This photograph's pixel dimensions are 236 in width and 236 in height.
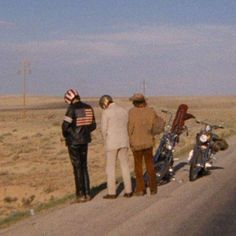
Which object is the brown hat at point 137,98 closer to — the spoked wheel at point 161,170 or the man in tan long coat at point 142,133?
the man in tan long coat at point 142,133

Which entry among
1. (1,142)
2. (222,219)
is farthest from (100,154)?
(222,219)

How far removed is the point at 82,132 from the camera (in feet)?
44.3

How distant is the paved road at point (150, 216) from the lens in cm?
1062

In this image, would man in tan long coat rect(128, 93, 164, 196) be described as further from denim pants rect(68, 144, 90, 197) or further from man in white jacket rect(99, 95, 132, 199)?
denim pants rect(68, 144, 90, 197)

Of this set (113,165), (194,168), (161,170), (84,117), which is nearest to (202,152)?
(194,168)

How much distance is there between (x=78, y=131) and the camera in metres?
13.5

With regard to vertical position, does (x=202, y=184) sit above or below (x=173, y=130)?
below

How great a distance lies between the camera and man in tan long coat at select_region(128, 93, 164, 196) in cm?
1420

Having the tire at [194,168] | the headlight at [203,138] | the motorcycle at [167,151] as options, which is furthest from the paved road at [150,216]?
the headlight at [203,138]

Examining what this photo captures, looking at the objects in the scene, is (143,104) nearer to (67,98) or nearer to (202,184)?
(67,98)

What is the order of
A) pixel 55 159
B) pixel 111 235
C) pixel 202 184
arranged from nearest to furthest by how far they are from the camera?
pixel 111 235, pixel 202 184, pixel 55 159

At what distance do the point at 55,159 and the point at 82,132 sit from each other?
18.9 m

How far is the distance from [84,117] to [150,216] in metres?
2.57

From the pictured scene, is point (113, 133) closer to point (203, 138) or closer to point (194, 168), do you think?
point (194, 168)
